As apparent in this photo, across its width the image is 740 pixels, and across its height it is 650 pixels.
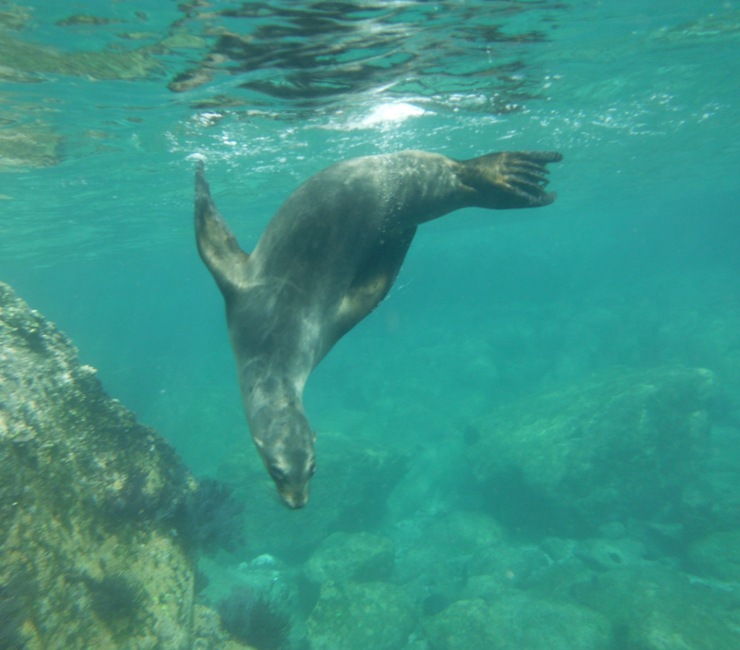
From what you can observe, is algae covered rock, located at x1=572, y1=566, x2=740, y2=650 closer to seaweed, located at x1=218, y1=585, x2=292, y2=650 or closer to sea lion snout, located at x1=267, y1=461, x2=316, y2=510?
seaweed, located at x1=218, y1=585, x2=292, y2=650

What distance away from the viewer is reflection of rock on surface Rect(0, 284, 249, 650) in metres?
4.43

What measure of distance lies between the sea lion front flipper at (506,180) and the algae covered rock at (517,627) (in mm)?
9131

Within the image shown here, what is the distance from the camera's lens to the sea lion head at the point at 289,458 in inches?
115

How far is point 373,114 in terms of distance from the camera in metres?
14.4

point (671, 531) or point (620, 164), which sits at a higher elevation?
point (620, 164)

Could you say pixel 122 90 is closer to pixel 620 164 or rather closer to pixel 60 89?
pixel 60 89

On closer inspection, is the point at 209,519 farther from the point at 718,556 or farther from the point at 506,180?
the point at 718,556

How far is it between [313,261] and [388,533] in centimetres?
1464

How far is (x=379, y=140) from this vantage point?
58.0 feet

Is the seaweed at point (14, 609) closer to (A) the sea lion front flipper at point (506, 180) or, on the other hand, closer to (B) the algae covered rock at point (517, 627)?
(A) the sea lion front flipper at point (506, 180)

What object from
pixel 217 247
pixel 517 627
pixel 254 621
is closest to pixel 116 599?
pixel 217 247

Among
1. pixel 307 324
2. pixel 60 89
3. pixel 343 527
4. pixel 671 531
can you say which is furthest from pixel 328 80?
pixel 671 531

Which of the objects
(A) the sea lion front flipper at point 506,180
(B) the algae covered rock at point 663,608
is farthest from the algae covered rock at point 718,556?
(A) the sea lion front flipper at point 506,180

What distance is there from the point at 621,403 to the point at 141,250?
38.7 metres
